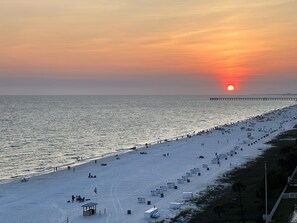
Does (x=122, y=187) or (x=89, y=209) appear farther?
(x=122, y=187)

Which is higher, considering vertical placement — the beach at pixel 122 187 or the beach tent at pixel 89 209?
the beach tent at pixel 89 209

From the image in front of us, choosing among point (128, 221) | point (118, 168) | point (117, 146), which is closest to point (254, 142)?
point (117, 146)

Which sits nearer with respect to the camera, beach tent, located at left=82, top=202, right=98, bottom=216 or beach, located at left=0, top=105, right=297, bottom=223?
beach tent, located at left=82, top=202, right=98, bottom=216

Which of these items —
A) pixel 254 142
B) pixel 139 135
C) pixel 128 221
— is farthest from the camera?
pixel 139 135

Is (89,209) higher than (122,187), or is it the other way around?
(89,209)

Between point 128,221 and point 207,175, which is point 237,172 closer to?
point 207,175

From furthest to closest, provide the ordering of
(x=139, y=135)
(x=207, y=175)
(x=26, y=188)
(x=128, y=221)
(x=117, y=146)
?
(x=139, y=135) < (x=117, y=146) < (x=207, y=175) < (x=26, y=188) < (x=128, y=221)

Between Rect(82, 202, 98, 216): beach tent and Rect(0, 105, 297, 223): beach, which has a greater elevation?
Rect(82, 202, 98, 216): beach tent

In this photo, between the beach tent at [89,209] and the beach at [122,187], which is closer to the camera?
the beach tent at [89,209]
